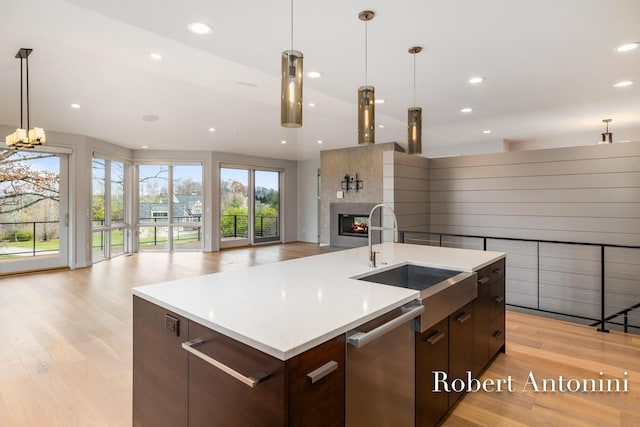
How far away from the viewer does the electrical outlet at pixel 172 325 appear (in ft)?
4.62

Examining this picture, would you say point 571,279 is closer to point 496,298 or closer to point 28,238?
point 496,298

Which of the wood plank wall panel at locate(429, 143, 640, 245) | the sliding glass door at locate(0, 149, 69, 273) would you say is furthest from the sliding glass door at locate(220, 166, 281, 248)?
the wood plank wall panel at locate(429, 143, 640, 245)

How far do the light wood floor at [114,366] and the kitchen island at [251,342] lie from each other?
0.91m

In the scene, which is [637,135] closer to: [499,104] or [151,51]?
[499,104]

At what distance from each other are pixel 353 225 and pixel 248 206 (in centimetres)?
322

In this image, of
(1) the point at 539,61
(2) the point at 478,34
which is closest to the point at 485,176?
(1) the point at 539,61

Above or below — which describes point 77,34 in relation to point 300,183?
above

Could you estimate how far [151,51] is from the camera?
11.7 feet

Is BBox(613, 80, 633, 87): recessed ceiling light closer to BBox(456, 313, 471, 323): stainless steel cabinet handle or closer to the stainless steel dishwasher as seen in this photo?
BBox(456, 313, 471, 323): stainless steel cabinet handle

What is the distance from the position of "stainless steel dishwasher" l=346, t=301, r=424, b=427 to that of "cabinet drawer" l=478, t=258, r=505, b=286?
3.21 ft

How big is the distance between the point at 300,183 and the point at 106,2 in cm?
879

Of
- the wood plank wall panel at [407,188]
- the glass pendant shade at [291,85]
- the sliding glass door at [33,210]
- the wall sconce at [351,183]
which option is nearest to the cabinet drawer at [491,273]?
the glass pendant shade at [291,85]

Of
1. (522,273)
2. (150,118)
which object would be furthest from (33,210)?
(522,273)

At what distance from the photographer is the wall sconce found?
8366 millimetres
